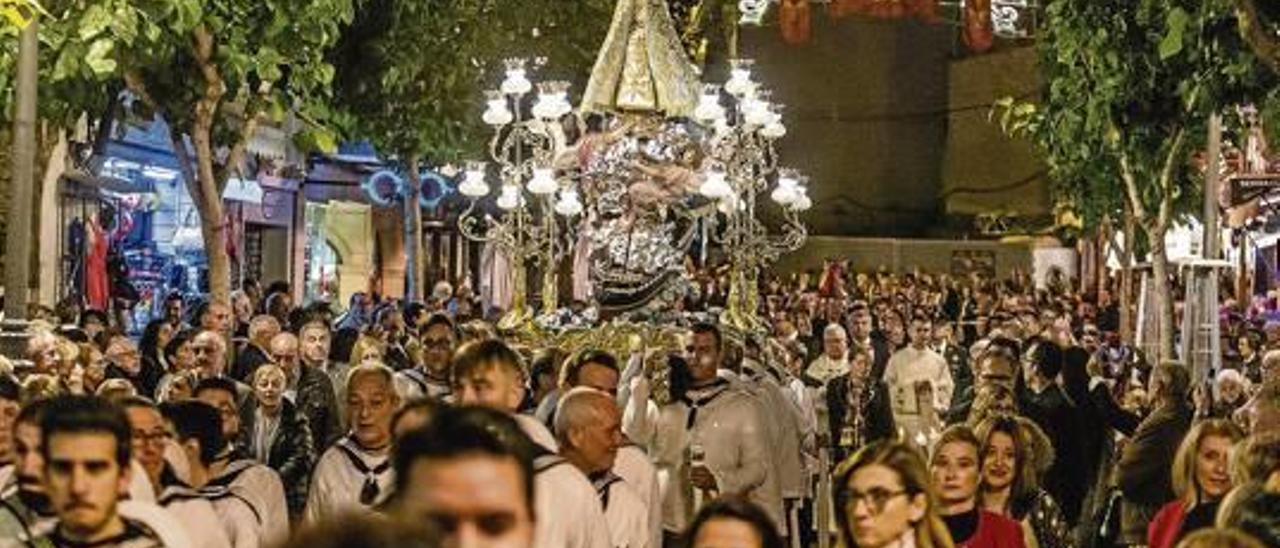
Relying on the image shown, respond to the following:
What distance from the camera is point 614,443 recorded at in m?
9.57

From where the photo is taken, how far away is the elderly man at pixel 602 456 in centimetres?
944

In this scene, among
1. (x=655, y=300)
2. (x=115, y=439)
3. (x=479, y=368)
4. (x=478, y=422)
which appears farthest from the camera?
(x=655, y=300)

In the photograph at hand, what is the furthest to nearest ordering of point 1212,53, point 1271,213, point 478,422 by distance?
point 1271,213
point 1212,53
point 478,422

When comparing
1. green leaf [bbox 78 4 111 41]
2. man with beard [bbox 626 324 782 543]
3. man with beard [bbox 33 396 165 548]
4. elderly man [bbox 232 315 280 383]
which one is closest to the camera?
man with beard [bbox 33 396 165 548]

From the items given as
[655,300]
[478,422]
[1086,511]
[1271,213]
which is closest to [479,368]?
[478,422]

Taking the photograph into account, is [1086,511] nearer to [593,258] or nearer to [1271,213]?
[593,258]

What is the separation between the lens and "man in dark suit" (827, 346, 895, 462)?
1808 centimetres

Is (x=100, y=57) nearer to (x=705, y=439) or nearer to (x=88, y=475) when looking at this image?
(x=705, y=439)

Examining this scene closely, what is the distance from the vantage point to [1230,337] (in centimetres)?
2847

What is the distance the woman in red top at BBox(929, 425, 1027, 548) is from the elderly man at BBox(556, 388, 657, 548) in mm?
1139

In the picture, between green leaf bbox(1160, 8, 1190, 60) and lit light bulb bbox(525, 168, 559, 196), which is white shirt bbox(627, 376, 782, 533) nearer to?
green leaf bbox(1160, 8, 1190, 60)

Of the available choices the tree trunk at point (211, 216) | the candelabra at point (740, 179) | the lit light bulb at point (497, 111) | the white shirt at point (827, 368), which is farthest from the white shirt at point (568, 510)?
the lit light bulb at point (497, 111)

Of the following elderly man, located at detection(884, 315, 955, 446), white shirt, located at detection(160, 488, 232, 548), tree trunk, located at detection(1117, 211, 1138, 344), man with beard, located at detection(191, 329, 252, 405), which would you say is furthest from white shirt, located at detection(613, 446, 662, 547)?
tree trunk, located at detection(1117, 211, 1138, 344)

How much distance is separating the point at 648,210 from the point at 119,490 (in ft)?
53.7
